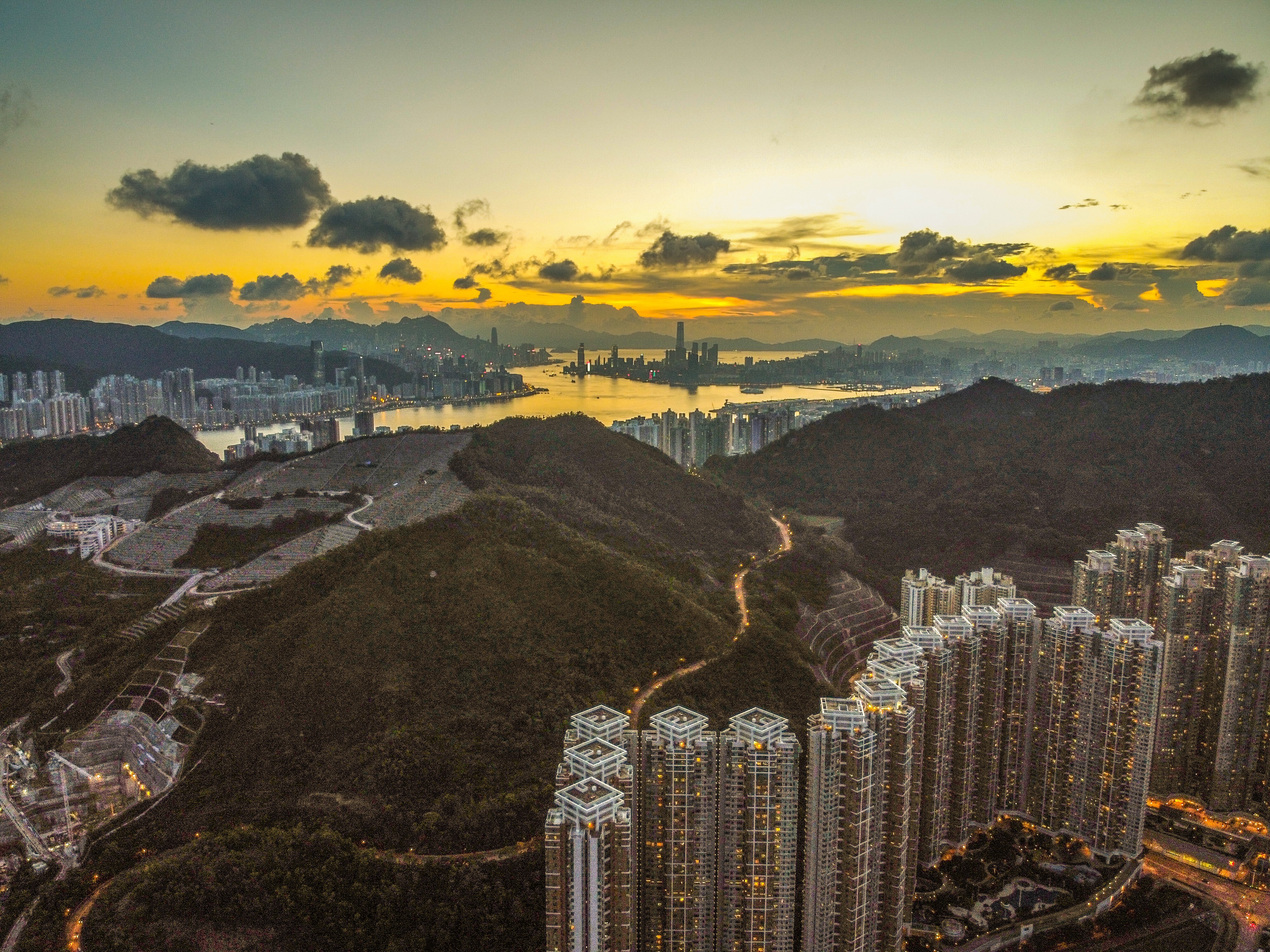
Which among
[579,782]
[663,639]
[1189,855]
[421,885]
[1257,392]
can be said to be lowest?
[1189,855]

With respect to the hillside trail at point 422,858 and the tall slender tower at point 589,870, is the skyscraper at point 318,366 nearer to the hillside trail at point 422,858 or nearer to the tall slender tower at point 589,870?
the hillside trail at point 422,858

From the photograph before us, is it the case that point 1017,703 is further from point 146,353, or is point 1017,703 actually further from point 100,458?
point 146,353

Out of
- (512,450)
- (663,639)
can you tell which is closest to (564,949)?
(663,639)

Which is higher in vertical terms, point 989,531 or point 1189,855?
point 989,531

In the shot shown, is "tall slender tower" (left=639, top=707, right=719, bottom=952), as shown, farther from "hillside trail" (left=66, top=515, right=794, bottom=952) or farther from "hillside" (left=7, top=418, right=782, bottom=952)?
"hillside trail" (left=66, top=515, right=794, bottom=952)

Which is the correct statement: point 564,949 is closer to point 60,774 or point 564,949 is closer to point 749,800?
point 749,800

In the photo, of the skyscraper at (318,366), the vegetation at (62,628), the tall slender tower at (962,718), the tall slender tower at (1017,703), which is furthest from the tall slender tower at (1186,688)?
the skyscraper at (318,366)

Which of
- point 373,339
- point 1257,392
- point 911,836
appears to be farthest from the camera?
point 373,339
